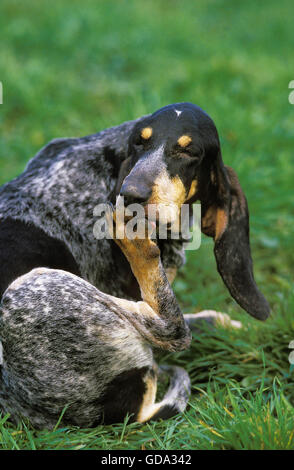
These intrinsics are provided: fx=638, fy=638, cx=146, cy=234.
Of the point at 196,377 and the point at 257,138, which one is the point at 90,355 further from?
the point at 257,138

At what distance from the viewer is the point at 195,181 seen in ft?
10.9

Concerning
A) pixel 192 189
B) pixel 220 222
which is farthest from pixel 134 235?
pixel 220 222

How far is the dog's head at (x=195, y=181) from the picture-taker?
303 centimetres

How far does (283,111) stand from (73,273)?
395 centimetres

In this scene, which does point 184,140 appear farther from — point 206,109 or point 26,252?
point 206,109

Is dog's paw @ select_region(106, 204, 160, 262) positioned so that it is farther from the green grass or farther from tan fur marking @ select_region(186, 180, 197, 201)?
the green grass

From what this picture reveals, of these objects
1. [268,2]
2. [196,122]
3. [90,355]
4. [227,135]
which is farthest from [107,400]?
[268,2]

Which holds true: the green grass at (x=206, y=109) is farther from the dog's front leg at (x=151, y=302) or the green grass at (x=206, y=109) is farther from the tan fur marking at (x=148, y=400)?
the dog's front leg at (x=151, y=302)

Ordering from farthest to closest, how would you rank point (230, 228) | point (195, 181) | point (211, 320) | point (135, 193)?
point (211, 320), point (230, 228), point (195, 181), point (135, 193)

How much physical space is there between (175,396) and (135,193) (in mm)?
1190

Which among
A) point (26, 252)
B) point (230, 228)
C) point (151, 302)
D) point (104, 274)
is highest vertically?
point (230, 228)

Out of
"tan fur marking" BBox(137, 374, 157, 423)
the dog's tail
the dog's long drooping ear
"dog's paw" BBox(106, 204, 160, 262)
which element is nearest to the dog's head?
the dog's long drooping ear

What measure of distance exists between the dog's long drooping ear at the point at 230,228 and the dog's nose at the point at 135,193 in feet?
1.89

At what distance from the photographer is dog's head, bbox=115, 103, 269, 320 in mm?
3033
